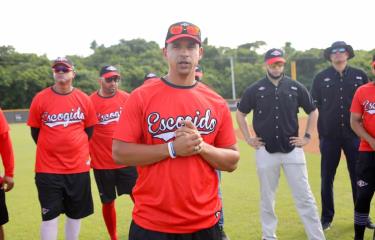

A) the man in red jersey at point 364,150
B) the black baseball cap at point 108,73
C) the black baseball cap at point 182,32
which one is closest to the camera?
the black baseball cap at point 182,32

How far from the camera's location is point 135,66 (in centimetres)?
5891

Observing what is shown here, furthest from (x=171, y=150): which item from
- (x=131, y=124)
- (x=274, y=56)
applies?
(x=274, y=56)

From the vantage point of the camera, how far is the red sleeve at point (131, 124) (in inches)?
110

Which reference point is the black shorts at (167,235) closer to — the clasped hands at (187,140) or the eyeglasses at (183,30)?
the clasped hands at (187,140)

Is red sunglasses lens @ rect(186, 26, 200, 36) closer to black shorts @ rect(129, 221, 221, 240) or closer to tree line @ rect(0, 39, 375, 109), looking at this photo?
black shorts @ rect(129, 221, 221, 240)

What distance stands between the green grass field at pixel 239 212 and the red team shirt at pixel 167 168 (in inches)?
126

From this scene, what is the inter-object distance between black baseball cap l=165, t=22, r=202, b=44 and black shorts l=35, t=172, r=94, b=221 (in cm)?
277

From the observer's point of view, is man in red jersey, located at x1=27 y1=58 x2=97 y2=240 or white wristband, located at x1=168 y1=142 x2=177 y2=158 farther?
man in red jersey, located at x1=27 y1=58 x2=97 y2=240

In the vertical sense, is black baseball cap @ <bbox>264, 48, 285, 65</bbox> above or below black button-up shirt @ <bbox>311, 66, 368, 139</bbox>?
above

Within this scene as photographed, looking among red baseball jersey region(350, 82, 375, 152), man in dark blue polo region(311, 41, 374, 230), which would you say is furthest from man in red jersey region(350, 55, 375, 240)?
man in dark blue polo region(311, 41, 374, 230)

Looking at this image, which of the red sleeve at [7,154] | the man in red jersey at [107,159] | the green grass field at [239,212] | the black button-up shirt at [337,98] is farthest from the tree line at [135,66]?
the red sleeve at [7,154]

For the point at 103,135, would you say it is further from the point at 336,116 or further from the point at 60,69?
the point at 336,116

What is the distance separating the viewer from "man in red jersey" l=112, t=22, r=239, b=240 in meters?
2.79

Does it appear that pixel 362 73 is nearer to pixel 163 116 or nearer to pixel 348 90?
pixel 348 90
